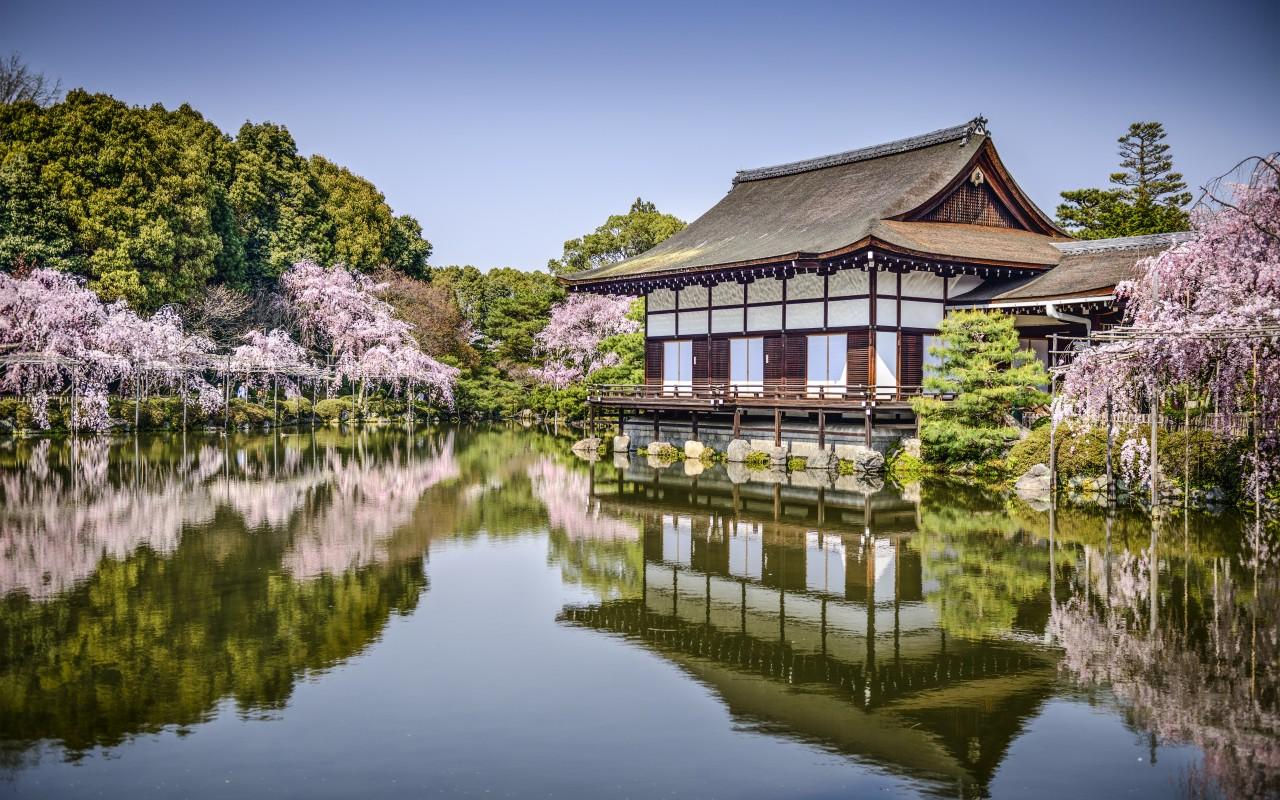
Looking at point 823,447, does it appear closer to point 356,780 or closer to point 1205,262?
point 1205,262

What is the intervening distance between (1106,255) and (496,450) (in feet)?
62.4

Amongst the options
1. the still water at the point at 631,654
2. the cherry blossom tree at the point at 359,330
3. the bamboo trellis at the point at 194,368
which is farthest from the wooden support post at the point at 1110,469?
the cherry blossom tree at the point at 359,330

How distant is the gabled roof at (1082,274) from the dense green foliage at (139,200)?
31.6 m

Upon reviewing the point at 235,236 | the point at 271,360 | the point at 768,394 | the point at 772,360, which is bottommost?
the point at 768,394

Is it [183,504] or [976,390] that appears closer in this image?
[183,504]

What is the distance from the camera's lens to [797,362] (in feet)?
93.9

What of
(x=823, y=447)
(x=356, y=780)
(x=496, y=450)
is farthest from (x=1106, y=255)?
(x=356, y=780)

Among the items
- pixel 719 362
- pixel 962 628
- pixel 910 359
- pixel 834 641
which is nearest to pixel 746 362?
pixel 719 362

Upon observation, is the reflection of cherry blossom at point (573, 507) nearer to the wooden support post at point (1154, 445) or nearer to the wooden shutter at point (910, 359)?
the wooden support post at point (1154, 445)

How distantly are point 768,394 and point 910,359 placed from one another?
3.87 meters

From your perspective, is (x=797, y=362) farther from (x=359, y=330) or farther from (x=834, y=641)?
(x=359, y=330)

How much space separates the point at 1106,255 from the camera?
2717 centimetres

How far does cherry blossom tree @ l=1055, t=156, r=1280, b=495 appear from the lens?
15.4 m

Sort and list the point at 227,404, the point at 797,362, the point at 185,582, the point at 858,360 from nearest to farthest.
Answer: the point at 185,582
the point at 858,360
the point at 797,362
the point at 227,404
